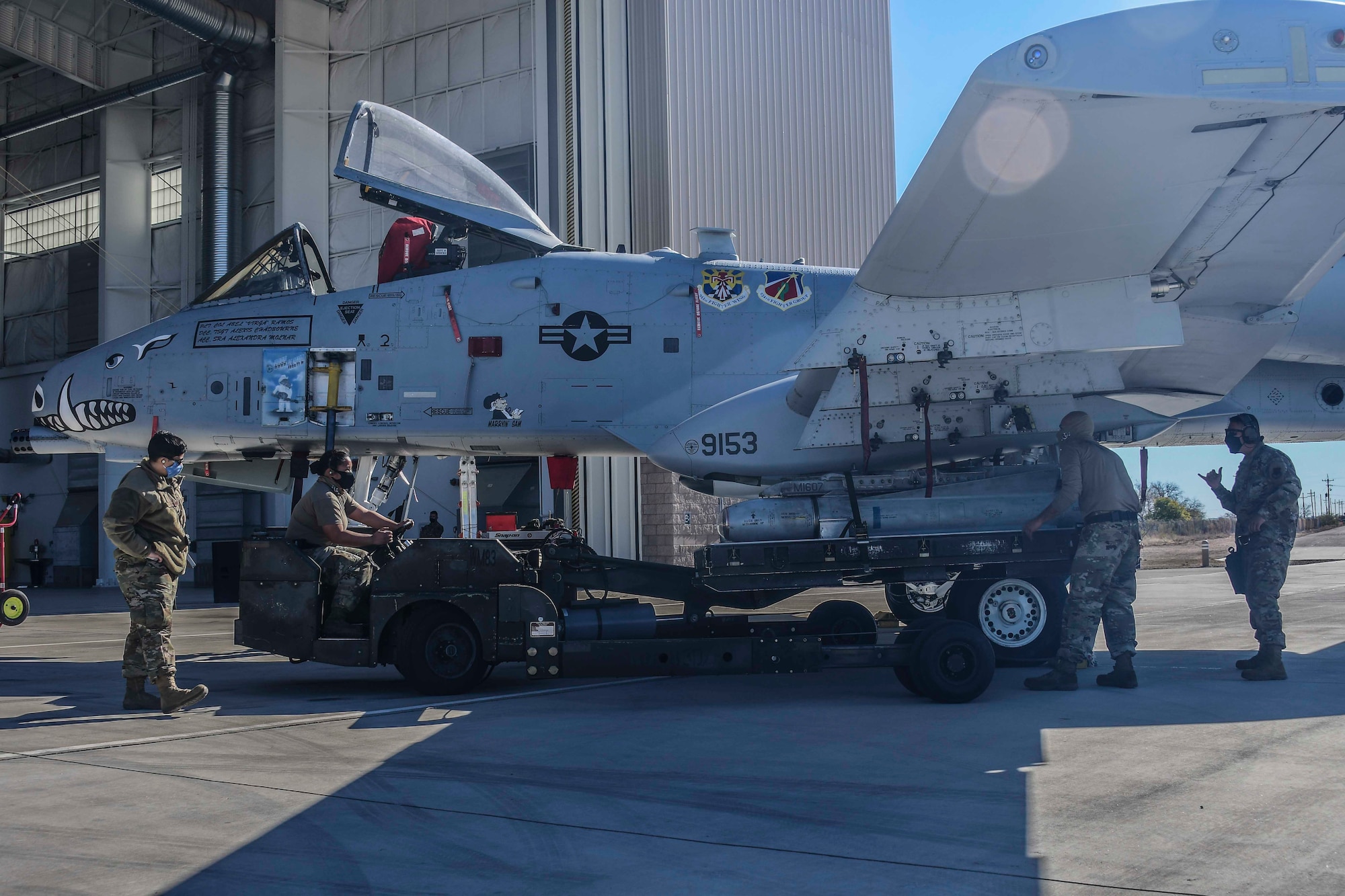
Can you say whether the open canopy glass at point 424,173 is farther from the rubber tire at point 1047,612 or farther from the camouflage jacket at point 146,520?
the rubber tire at point 1047,612

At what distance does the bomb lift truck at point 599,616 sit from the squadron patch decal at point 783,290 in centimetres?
333

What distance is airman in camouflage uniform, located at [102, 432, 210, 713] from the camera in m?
6.52

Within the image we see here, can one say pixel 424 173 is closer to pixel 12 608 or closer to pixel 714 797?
pixel 714 797

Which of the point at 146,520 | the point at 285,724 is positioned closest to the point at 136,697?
the point at 146,520

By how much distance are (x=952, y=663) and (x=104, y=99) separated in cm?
3358

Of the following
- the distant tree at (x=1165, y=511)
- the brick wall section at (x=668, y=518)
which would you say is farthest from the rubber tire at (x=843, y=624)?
the distant tree at (x=1165, y=511)

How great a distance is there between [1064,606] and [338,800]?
546 centimetres

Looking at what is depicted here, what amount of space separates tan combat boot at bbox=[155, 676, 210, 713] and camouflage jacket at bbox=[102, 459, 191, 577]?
711 mm

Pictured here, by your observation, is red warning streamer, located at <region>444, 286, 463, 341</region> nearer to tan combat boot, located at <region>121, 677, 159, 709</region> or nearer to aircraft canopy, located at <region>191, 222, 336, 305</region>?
aircraft canopy, located at <region>191, 222, 336, 305</region>

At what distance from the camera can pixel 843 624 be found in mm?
7441

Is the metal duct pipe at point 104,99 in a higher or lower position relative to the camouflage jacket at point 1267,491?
higher

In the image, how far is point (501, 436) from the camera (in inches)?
387

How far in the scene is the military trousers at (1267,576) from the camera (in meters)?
7.30

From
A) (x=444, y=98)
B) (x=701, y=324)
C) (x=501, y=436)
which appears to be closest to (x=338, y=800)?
(x=501, y=436)
